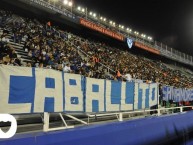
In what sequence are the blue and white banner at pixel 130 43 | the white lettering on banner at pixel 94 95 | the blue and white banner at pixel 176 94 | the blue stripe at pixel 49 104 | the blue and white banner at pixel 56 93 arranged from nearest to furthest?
the blue and white banner at pixel 56 93 → the blue stripe at pixel 49 104 → the white lettering on banner at pixel 94 95 → the blue and white banner at pixel 176 94 → the blue and white banner at pixel 130 43

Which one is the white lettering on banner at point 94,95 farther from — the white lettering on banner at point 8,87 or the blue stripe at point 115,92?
the white lettering on banner at point 8,87

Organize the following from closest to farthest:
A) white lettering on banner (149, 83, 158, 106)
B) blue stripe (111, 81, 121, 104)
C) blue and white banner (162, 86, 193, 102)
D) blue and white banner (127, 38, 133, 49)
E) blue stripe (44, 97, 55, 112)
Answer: blue stripe (44, 97, 55, 112)
blue stripe (111, 81, 121, 104)
white lettering on banner (149, 83, 158, 106)
blue and white banner (162, 86, 193, 102)
blue and white banner (127, 38, 133, 49)

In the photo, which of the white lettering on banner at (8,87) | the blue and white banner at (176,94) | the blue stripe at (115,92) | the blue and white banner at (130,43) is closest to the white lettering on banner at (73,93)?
the white lettering on banner at (8,87)

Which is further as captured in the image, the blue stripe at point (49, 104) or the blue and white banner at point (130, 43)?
the blue and white banner at point (130, 43)

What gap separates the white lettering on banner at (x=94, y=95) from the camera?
680 cm

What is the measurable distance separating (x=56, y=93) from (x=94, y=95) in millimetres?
1471

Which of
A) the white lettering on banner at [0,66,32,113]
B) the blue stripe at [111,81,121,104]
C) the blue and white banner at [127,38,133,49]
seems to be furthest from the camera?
the blue and white banner at [127,38,133,49]

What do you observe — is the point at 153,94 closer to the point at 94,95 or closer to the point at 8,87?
the point at 94,95

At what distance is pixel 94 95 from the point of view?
→ 23.2 feet

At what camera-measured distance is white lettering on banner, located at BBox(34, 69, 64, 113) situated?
537 centimetres

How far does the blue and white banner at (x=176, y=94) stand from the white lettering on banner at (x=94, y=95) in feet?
13.5

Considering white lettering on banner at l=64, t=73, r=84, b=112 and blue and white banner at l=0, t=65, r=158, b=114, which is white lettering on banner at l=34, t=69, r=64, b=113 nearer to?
blue and white banner at l=0, t=65, r=158, b=114

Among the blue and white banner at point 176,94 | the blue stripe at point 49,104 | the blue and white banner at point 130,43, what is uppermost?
the blue and white banner at point 130,43

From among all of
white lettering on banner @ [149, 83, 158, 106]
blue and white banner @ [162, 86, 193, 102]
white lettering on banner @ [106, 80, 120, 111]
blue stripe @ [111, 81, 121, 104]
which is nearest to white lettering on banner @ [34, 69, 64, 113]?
white lettering on banner @ [106, 80, 120, 111]
